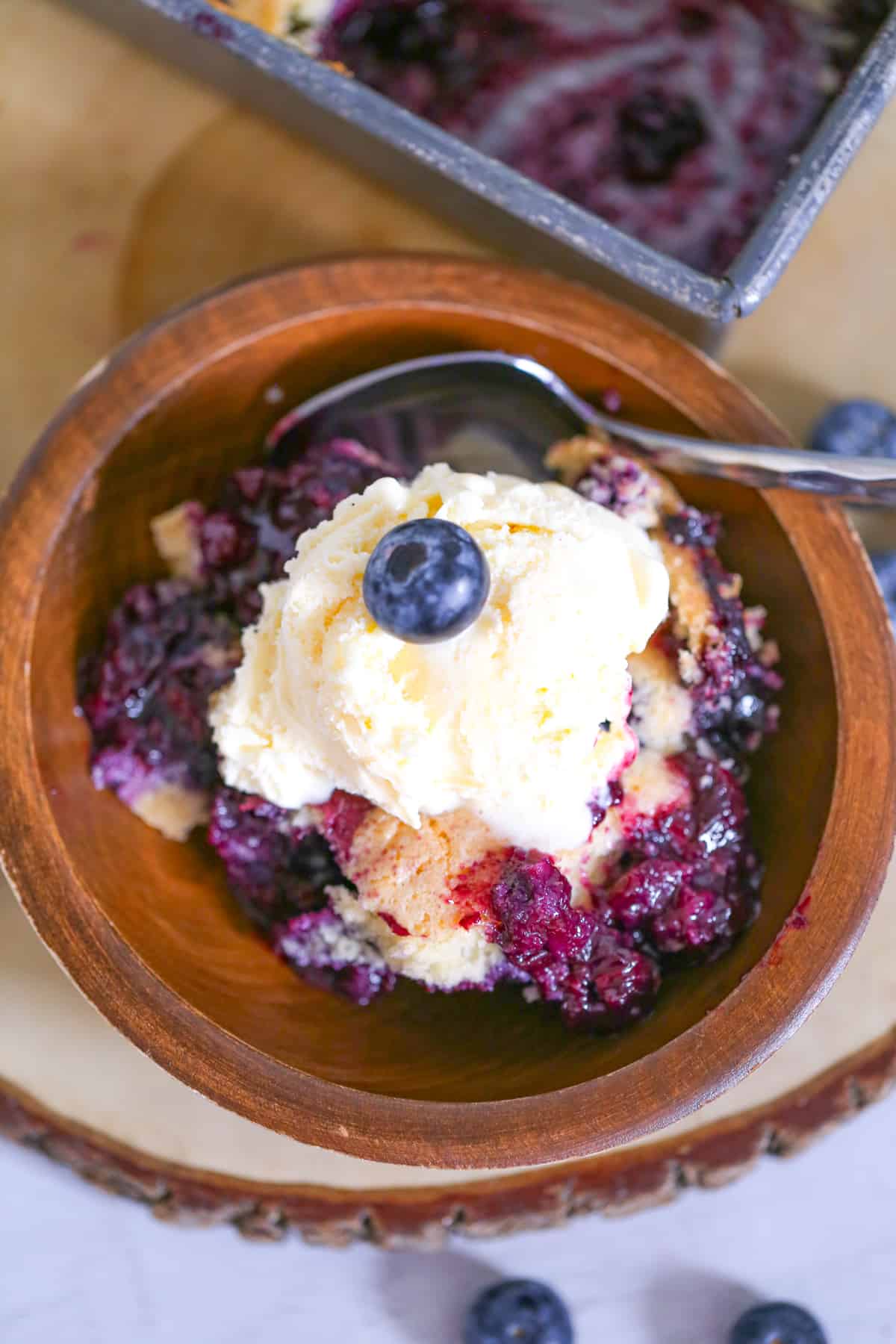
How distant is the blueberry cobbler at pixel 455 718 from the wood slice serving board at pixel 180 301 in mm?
410

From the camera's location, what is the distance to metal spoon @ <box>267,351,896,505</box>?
5.64 ft

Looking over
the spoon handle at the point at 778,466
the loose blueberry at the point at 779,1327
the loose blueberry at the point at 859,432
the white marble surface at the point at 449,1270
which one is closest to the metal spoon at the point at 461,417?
the spoon handle at the point at 778,466

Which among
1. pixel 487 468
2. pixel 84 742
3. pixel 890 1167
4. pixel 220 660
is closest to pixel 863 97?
pixel 487 468

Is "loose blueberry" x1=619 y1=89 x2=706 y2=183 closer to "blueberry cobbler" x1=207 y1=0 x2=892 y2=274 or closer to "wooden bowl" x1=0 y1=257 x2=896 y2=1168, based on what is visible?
"blueberry cobbler" x1=207 y1=0 x2=892 y2=274

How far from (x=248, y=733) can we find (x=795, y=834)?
0.69 meters

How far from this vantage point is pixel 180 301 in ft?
6.75

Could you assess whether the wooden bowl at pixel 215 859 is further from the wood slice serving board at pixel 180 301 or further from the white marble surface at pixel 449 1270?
the white marble surface at pixel 449 1270

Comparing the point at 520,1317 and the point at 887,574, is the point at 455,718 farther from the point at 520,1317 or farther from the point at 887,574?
the point at 520,1317

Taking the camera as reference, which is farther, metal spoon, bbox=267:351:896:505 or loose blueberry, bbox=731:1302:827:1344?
loose blueberry, bbox=731:1302:827:1344

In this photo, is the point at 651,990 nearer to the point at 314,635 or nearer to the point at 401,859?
the point at 401,859

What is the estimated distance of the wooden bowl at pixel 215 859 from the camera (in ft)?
4.62

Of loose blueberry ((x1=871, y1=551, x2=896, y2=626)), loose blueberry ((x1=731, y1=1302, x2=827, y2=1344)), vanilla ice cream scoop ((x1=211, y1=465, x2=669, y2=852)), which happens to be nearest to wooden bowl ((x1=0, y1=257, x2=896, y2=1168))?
vanilla ice cream scoop ((x1=211, y1=465, x2=669, y2=852))

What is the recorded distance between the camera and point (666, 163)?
A: 2020 millimetres

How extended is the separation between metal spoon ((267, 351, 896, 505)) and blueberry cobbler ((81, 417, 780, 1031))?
0.12ft
